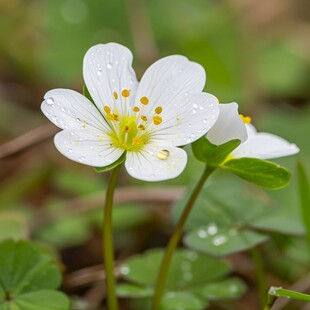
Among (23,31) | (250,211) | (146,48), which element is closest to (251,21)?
(146,48)

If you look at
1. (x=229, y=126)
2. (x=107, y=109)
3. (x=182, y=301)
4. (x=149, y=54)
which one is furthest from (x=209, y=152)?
(x=149, y=54)

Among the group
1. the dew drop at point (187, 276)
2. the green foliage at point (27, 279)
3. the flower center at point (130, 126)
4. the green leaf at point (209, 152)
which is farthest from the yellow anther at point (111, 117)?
the dew drop at point (187, 276)

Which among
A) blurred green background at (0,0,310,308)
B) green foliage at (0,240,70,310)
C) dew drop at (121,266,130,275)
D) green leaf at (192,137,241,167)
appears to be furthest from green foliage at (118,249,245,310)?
blurred green background at (0,0,310,308)

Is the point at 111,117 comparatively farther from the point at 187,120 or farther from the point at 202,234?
the point at 202,234

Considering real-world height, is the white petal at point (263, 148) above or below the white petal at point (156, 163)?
above

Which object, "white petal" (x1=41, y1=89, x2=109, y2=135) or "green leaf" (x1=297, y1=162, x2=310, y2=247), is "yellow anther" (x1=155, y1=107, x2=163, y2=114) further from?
"green leaf" (x1=297, y1=162, x2=310, y2=247)

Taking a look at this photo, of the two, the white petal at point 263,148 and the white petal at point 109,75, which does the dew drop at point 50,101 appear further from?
the white petal at point 263,148
